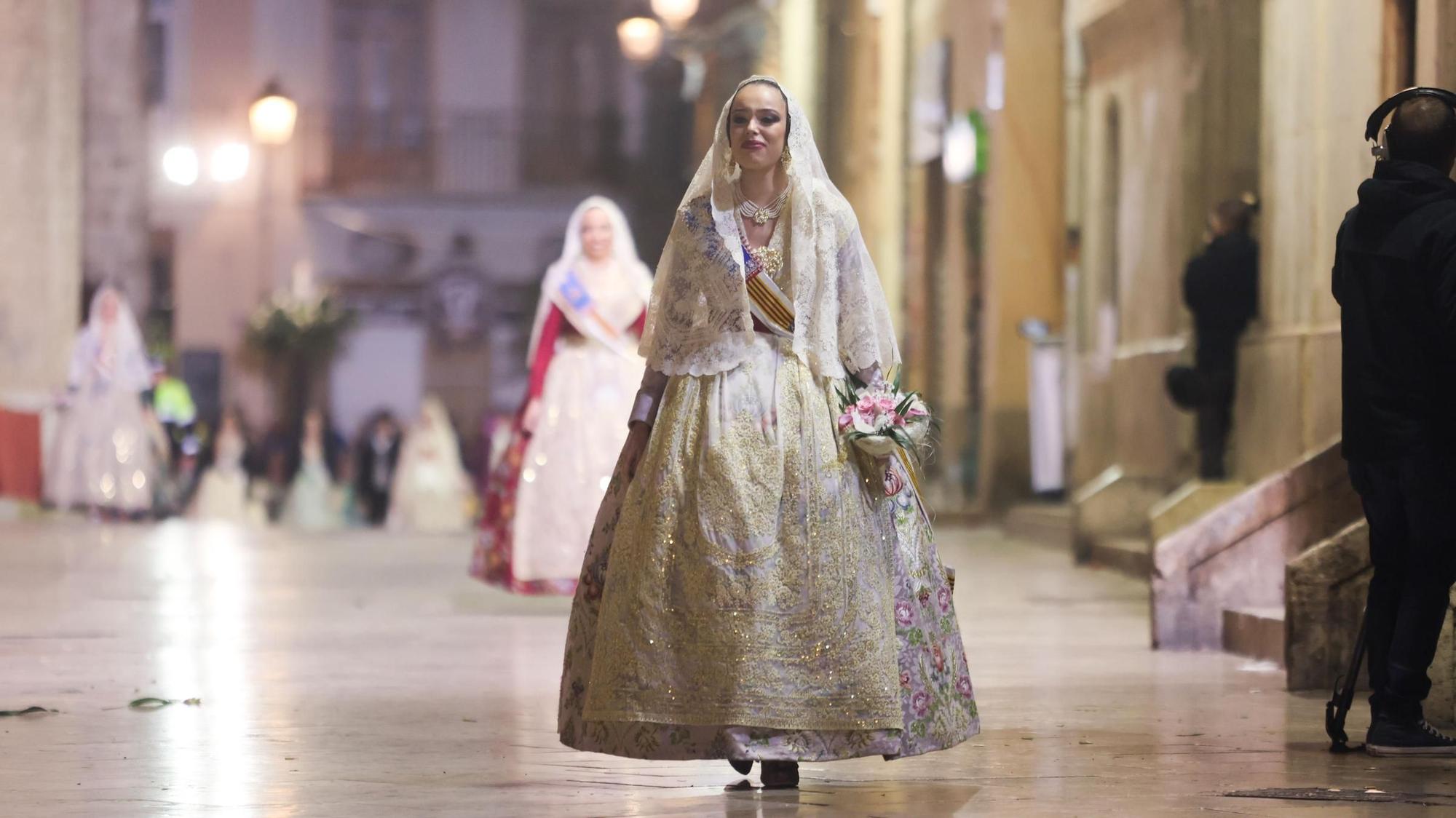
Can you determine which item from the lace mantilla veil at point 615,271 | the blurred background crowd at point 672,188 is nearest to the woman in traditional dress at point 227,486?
the blurred background crowd at point 672,188

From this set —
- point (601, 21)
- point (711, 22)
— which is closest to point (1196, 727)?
point (711, 22)

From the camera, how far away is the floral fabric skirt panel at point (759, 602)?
6359mm

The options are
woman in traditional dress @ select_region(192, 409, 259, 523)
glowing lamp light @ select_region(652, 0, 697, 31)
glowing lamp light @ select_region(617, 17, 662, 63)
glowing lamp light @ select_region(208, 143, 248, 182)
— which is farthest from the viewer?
glowing lamp light @ select_region(208, 143, 248, 182)

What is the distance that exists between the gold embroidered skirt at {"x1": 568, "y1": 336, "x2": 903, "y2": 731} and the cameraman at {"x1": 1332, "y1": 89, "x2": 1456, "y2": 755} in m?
1.58

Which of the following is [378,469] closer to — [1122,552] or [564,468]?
[1122,552]

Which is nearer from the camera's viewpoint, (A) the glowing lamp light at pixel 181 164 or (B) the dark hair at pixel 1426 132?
(B) the dark hair at pixel 1426 132

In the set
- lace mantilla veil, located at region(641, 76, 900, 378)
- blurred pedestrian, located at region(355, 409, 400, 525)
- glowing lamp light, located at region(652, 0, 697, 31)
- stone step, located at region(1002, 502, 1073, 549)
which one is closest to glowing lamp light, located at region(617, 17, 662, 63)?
glowing lamp light, located at region(652, 0, 697, 31)

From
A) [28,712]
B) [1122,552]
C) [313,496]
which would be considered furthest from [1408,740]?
[313,496]

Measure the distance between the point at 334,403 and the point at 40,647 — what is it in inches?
1493

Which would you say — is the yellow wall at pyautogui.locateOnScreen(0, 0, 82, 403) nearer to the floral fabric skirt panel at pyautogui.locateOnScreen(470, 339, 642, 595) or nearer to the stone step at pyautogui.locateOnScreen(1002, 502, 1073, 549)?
the stone step at pyautogui.locateOnScreen(1002, 502, 1073, 549)

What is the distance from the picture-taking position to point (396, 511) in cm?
3244

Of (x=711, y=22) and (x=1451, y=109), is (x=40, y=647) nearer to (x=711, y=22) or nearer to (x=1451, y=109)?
(x=1451, y=109)

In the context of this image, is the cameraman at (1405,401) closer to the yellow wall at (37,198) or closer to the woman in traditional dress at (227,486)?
the yellow wall at (37,198)

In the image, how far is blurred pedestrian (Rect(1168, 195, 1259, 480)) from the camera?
549 inches
